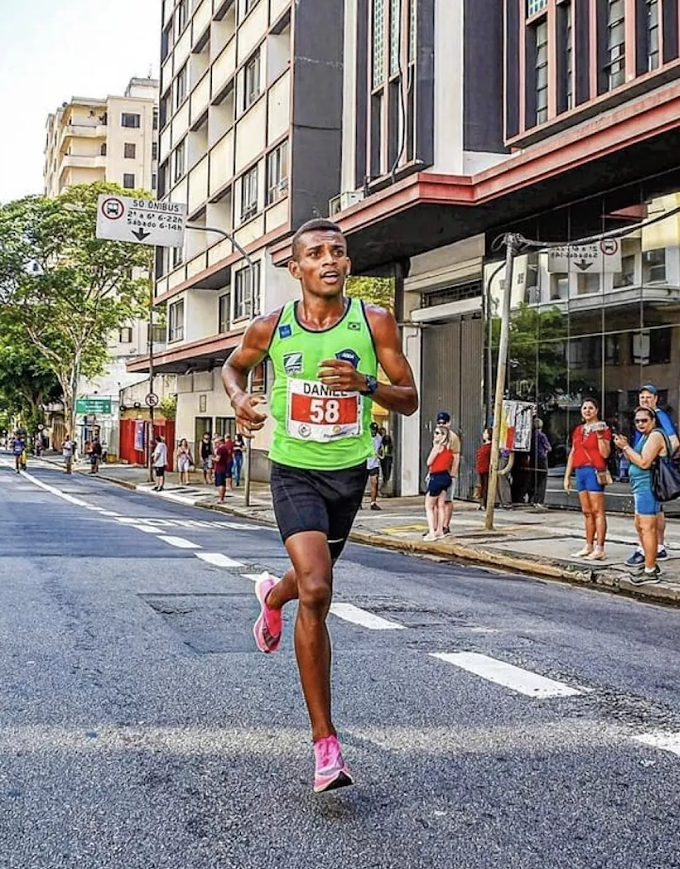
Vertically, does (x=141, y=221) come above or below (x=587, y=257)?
above

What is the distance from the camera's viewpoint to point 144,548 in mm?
12078

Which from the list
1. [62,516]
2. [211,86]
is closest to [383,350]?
[62,516]

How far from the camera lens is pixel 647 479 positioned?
380 inches

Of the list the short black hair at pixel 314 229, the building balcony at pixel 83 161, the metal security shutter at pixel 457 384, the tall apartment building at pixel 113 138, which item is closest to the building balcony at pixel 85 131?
the tall apartment building at pixel 113 138

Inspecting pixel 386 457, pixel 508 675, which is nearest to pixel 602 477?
pixel 508 675

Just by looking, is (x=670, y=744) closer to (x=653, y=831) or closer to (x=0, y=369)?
(x=653, y=831)

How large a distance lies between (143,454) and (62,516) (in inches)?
1326

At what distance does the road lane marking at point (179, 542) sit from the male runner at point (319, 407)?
8.64 m

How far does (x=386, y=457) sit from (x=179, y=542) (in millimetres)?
12232

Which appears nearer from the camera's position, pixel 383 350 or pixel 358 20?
pixel 383 350

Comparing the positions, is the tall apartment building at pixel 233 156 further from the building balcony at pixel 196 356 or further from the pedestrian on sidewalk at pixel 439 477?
the pedestrian on sidewalk at pixel 439 477

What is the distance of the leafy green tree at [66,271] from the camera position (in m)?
45.8

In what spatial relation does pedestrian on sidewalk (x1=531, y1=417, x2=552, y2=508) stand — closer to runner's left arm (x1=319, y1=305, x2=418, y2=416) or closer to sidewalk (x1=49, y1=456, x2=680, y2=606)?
Answer: sidewalk (x1=49, y1=456, x2=680, y2=606)

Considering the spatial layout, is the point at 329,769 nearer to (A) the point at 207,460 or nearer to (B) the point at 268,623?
(B) the point at 268,623
